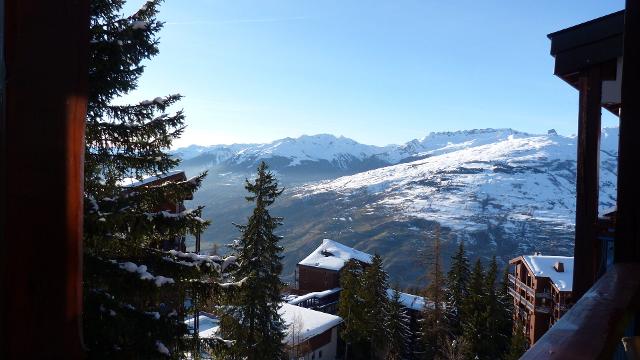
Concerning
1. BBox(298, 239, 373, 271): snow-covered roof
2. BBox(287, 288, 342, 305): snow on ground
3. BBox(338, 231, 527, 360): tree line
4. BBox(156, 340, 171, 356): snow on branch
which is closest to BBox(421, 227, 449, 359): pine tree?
BBox(338, 231, 527, 360): tree line

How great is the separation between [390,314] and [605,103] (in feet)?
74.0

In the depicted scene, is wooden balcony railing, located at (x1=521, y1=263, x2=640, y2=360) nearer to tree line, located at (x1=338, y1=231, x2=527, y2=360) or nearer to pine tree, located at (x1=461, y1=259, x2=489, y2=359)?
tree line, located at (x1=338, y1=231, x2=527, y2=360)

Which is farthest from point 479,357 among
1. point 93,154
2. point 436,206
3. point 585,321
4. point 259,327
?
point 436,206

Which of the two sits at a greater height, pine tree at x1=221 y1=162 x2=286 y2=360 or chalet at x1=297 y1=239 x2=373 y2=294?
pine tree at x1=221 y1=162 x2=286 y2=360

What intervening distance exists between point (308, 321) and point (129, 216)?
2387cm

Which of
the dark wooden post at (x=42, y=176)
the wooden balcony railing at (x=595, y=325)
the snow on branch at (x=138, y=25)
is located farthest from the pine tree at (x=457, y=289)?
the dark wooden post at (x=42, y=176)

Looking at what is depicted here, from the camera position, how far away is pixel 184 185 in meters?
7.16

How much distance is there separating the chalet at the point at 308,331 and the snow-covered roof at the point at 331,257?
10.2m

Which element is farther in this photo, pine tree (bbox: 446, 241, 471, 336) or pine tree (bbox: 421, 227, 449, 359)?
pine tree (bbox: 446, 241, 471, 336)

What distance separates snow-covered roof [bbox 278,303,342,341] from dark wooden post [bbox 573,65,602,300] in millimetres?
21563

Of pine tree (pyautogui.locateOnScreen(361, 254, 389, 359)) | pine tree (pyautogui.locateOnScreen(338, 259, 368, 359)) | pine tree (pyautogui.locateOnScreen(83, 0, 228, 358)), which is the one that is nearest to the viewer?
pine tree (pyautogui.locateOnScreen(83, 0, 228, 358))

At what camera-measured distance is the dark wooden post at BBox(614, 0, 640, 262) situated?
261cm

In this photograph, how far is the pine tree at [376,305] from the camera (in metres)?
26.2

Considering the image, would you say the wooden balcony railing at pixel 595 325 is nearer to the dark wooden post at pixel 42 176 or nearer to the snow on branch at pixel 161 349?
the dark wooden post at pixel 42 176
